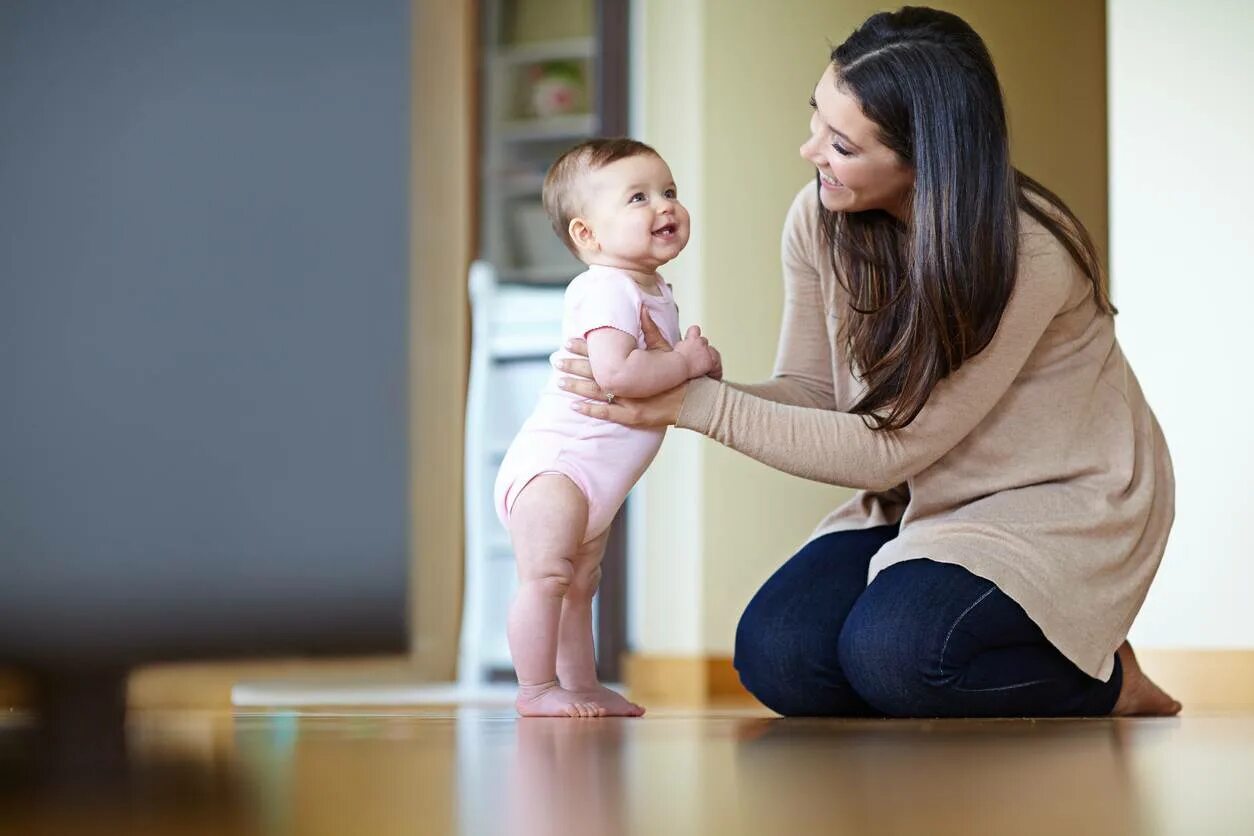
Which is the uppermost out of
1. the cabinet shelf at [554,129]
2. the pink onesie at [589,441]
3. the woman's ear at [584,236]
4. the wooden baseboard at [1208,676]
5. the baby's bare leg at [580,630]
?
the cabinet shelf at [554,129]

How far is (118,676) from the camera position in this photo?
530 mm

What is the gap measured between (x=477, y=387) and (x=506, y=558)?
467 millimetres

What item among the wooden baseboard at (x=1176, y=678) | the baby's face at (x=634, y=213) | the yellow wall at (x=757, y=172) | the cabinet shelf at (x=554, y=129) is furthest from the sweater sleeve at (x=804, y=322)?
the cabinet shelf at (x=554, y=129)

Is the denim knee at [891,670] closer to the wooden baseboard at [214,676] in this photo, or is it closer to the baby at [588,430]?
the baby at [588,430]

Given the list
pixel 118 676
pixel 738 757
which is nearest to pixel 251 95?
pixel 118 676

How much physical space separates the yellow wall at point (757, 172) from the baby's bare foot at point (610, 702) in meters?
1.65

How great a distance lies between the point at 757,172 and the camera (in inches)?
121

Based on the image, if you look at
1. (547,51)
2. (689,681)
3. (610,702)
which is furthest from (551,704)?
(547,51)

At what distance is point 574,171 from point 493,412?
7.83 ft

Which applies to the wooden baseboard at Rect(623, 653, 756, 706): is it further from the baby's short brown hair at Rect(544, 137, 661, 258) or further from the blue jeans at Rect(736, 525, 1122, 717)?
the baby's short brown hair at Rect(544, 137, 661, 258)

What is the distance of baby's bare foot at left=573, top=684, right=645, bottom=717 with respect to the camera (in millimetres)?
1348

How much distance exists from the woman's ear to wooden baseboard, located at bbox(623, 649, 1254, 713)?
1.25 meters

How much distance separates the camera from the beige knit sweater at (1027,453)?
1.37m

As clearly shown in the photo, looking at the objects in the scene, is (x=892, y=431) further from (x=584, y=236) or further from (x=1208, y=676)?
(x=1208, y=676)
